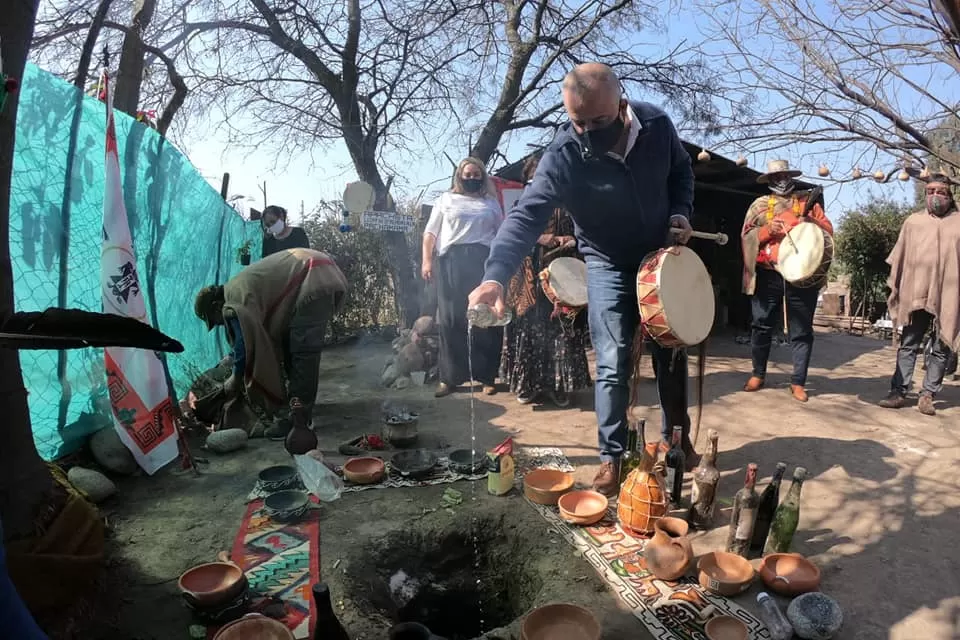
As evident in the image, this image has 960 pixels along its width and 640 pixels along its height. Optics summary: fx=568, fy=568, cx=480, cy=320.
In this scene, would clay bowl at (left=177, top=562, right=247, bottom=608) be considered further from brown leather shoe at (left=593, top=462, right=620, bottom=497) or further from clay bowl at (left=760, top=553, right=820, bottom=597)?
clay bowl at (left=760, top=553, right=820, bottom=597)

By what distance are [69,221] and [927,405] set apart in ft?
20.8

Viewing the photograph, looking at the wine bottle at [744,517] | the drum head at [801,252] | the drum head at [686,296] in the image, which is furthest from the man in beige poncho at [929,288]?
the wine bottle at [744,517]

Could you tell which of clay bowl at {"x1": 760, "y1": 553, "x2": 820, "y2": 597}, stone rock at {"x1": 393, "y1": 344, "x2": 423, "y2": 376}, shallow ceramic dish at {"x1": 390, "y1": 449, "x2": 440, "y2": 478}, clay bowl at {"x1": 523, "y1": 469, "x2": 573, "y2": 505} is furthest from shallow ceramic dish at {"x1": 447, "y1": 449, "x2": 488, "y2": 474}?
stone rock at {"x1": 393, "y1": 344, "x2": 423, "y2": 376}

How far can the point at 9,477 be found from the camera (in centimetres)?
214

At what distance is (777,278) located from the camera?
5219 millimetres

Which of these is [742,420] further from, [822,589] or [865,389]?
[822,589]

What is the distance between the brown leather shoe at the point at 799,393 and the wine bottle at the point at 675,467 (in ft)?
8.49

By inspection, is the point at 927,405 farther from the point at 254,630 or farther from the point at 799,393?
the point at 254,630

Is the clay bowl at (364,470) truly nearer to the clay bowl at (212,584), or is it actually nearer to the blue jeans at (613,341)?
the clay bowl at (212,584)

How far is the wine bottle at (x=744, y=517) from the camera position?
2582mm

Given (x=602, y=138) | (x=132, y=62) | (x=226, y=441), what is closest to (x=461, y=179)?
(x=602, y=138)

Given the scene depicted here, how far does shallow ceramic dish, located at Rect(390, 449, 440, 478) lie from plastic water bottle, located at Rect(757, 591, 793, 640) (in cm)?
194

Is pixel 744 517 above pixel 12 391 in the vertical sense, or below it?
below

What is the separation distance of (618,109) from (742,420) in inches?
113
